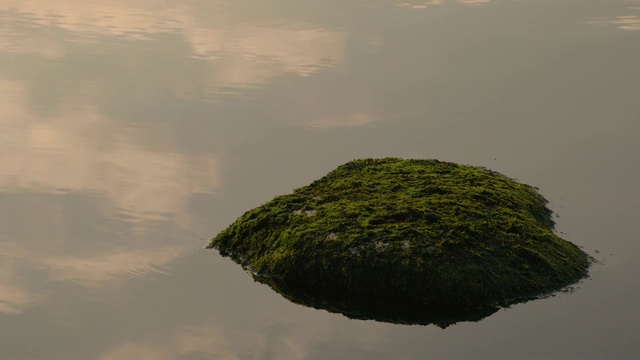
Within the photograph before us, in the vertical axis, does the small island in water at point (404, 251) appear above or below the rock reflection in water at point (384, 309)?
above

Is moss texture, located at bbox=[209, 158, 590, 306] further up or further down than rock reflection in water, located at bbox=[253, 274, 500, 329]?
further up

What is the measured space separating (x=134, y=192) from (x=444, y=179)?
3410 millimetres

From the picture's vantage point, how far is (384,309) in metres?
10.5

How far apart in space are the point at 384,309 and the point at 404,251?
1.78 feet

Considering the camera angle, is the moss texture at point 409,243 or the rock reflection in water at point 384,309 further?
the moss texture at point 409,243

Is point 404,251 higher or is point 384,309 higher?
point 404,251

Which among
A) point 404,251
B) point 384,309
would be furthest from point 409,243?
point 384,309

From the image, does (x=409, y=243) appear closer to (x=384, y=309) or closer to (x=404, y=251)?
(x=404, y=251)

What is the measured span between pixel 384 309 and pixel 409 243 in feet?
2.09

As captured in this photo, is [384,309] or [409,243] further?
[409,243]

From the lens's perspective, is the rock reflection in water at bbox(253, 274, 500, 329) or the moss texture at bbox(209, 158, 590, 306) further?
the moss texture at bbox(209, 158, 590, 306)

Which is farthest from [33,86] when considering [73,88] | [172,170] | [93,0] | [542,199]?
[542,199]

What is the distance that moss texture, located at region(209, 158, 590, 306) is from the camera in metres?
10.5

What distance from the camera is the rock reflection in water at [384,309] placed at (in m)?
10.4
